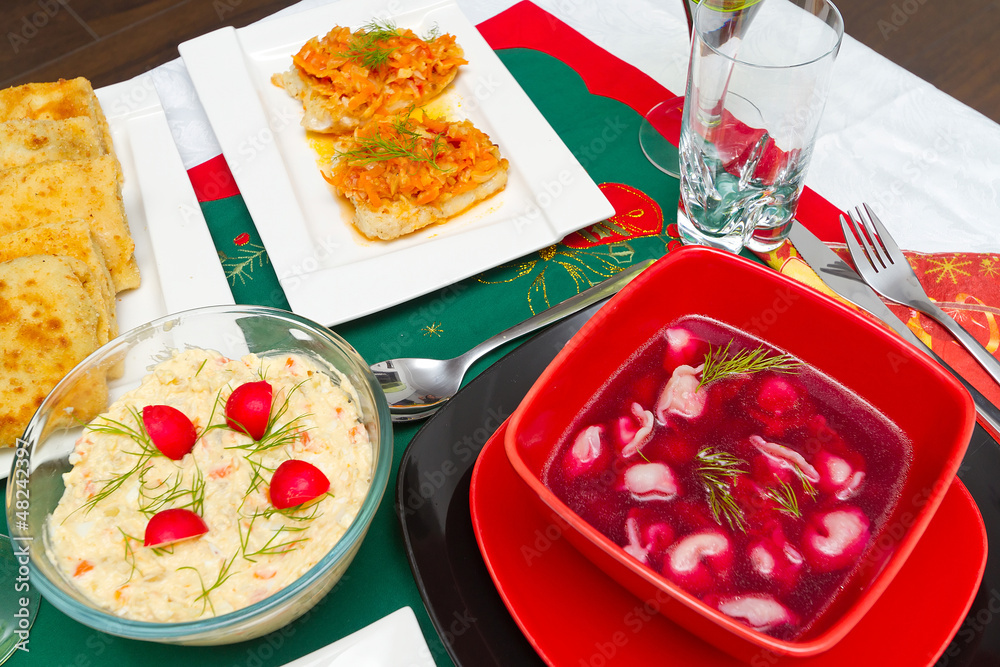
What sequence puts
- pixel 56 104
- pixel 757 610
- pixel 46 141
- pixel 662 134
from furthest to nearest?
pixel 662 134 < pixel 56 104 < pixel 46 141 < pixel 757 610

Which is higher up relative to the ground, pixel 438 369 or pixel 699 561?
pixel 699 561

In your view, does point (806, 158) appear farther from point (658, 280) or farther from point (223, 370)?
point (223, 370)

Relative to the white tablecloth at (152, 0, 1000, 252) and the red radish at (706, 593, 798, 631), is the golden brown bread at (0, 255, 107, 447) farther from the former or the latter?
the red radish at (706, 593, 798, 631)

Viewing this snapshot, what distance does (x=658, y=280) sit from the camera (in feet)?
4.45

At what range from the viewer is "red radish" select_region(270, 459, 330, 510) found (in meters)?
1.22

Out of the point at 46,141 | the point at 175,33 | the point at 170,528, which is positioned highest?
the point at 46,141

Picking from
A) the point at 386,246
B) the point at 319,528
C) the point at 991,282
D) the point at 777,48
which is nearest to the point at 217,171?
the point at 386,246

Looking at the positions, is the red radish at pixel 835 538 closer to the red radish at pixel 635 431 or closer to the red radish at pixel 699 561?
the red radish at pixel 699 561

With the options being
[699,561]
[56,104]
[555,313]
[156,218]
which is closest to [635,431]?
[699,561]

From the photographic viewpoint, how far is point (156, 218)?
1.95 meters

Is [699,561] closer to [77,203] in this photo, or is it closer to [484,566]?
[484,566]

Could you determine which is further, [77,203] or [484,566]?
[77,203]

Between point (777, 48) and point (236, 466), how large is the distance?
5.16ft

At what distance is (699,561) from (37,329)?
145 cm
